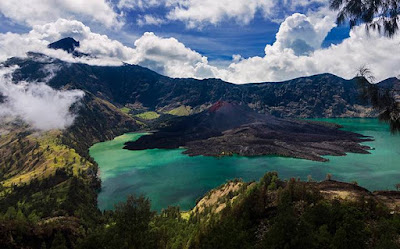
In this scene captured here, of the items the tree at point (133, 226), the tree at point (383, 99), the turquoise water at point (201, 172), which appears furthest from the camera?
the turquoise water at point (201, 172)

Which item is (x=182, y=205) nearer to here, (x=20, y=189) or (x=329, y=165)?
(x=20, y=189)

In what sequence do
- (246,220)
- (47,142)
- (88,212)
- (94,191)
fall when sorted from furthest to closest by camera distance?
1. (47,142)
2. (94,191)
3. (88,212)
4. (246,220)

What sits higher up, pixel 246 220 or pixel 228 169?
pixel 246 220

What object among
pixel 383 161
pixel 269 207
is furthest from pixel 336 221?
pixel 383 161

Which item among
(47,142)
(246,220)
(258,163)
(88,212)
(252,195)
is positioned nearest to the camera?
(246,220)

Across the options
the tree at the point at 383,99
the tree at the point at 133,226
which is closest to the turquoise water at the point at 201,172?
the tree at the point at 133,226

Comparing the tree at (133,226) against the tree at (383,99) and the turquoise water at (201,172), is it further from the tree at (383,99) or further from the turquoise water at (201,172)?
the turquoise water at (201,172)

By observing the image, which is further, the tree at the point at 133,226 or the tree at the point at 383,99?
the tree at the point at 133,226

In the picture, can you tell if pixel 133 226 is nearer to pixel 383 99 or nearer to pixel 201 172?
pixel 383 99
